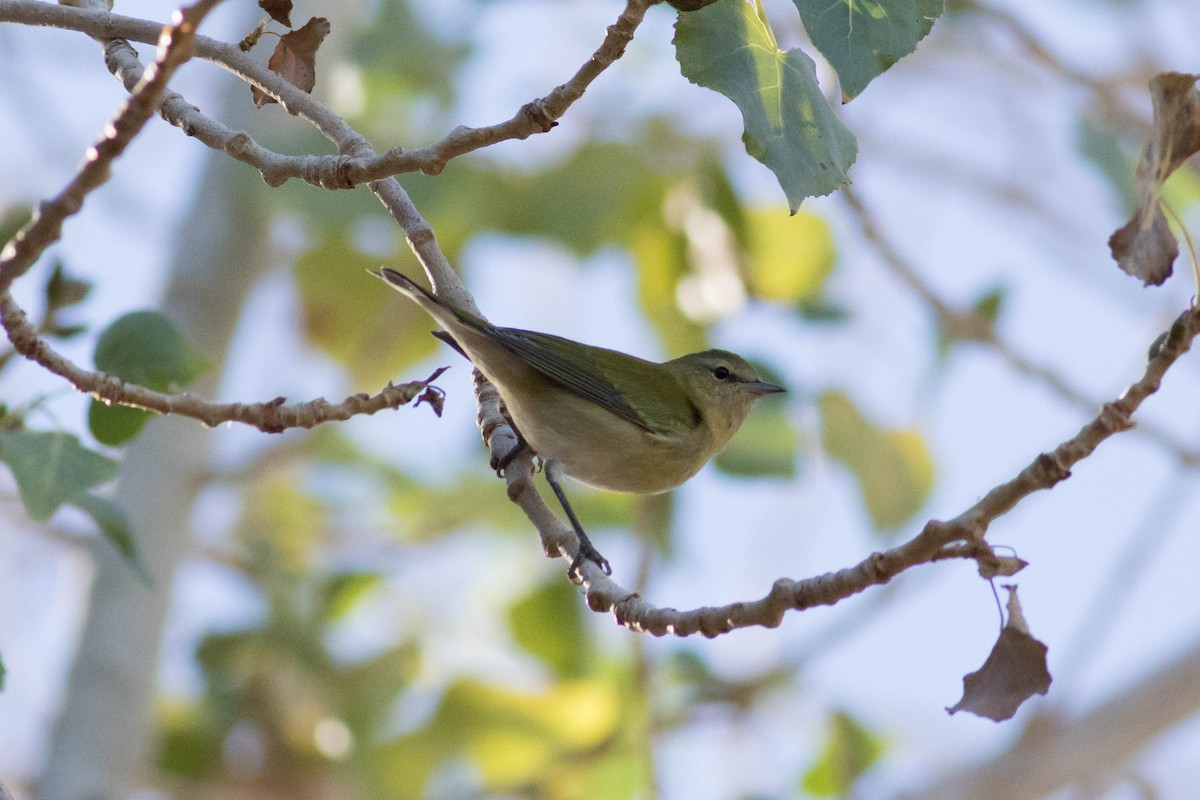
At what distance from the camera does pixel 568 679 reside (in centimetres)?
580

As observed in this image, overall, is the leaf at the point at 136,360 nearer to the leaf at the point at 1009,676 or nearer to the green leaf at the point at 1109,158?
the leaf at the point at 1009,676

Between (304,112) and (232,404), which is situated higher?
(304,112)

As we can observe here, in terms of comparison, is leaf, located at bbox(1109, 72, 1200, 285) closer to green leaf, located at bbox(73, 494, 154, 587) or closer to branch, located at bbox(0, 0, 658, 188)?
branch, located at bbox(0, 0, 658, 188)

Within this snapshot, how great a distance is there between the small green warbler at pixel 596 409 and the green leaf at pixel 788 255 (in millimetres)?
826

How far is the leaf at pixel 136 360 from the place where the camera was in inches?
116

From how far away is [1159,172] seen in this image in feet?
6.59

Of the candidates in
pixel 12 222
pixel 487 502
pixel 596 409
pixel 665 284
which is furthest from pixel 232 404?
pixel 487 502

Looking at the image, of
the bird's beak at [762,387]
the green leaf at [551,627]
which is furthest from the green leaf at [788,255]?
the green leaf at [551,627]

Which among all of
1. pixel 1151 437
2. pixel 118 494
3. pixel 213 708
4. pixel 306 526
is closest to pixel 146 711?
pixel 118 494

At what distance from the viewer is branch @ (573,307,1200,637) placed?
1.94 meters

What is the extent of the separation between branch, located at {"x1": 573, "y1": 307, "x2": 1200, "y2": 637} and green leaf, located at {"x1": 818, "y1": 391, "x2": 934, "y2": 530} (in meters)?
3.22

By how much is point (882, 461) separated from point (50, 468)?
361 centimetres

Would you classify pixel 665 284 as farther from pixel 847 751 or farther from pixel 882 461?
pixel 847 751

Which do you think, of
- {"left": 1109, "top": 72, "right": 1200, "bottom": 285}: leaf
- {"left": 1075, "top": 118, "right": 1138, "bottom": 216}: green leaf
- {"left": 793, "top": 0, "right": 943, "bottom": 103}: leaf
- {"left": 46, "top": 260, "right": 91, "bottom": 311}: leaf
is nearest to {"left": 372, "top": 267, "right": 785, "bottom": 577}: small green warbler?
{"left": 46, "top": 260, "right": 91, "bottom": 311}: leaf
